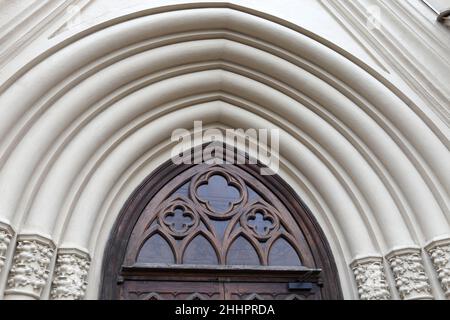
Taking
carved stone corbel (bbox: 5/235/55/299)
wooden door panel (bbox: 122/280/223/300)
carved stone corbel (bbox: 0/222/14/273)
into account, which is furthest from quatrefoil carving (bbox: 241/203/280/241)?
carved stone corbel (bbox: 0/222/14/273)

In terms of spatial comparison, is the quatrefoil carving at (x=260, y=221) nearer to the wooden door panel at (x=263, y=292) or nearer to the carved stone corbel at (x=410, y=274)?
the wooden door panel at (x=263, y=292)

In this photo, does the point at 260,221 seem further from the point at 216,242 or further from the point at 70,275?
the point at 70,275

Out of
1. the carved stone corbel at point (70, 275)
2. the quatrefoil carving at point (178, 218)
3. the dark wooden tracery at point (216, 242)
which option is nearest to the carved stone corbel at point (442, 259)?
the dark wooden tracery at point (216, 242)

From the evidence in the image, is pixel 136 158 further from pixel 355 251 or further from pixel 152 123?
pixel 355 251

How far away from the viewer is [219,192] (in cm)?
388

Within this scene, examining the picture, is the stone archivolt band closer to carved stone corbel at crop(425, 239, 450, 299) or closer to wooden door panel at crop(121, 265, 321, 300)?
carved stone corbel at crop(425, 239, 450, 299)

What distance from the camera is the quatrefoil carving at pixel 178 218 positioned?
3553mm

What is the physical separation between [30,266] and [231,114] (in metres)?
2.22

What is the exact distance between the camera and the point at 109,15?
3.52 m

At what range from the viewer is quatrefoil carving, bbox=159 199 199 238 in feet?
11.7

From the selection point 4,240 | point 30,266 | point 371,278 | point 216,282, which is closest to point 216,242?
point 216,282

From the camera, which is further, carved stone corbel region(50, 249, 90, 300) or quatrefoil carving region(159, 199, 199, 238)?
quatrefoil carving region(159, 199, 199, 238)
